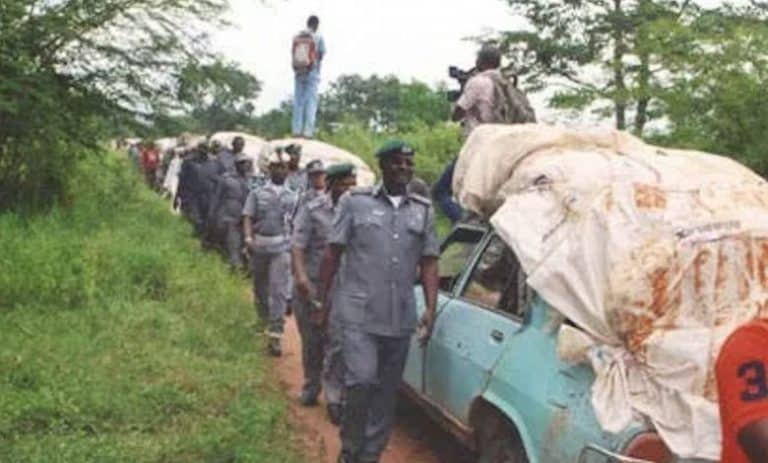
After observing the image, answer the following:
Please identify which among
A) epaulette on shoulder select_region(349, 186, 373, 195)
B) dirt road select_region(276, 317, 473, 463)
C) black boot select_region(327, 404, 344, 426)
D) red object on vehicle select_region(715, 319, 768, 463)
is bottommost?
dirt road select_region(276, 317, 473, 463)

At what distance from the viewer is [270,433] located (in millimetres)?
6496

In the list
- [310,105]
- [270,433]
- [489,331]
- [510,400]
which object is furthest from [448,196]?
[310,105]

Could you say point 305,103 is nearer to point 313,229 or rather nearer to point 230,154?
point 230,154

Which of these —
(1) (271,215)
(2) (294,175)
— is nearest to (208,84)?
(2) (294,175)

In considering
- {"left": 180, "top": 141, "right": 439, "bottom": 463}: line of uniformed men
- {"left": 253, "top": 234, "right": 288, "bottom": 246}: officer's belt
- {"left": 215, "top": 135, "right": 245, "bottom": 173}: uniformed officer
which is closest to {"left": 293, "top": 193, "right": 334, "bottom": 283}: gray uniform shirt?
{"left": 180, "top": 141, "right": 439, "bottom": 463}: line of uniformed men

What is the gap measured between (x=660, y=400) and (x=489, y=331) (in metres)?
1.36

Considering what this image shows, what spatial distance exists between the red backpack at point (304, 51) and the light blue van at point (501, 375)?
10602 millimetres

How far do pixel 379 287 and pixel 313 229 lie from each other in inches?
77.3

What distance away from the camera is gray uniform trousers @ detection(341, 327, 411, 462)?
554 centimetres

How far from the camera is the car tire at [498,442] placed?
464 centimetres

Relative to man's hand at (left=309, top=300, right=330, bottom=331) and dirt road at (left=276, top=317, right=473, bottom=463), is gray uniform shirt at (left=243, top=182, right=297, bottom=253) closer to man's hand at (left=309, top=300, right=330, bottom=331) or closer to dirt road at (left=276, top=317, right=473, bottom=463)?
dirt road at (left=276, top=317, right=473, bottom=463)

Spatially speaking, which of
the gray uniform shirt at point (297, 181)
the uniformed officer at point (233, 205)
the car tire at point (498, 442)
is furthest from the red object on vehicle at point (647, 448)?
the uniformed officer at point (233, 205)

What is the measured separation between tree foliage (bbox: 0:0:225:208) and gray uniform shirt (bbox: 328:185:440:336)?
8757 mm

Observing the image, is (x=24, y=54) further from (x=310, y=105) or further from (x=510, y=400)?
(x=510, y=400)
